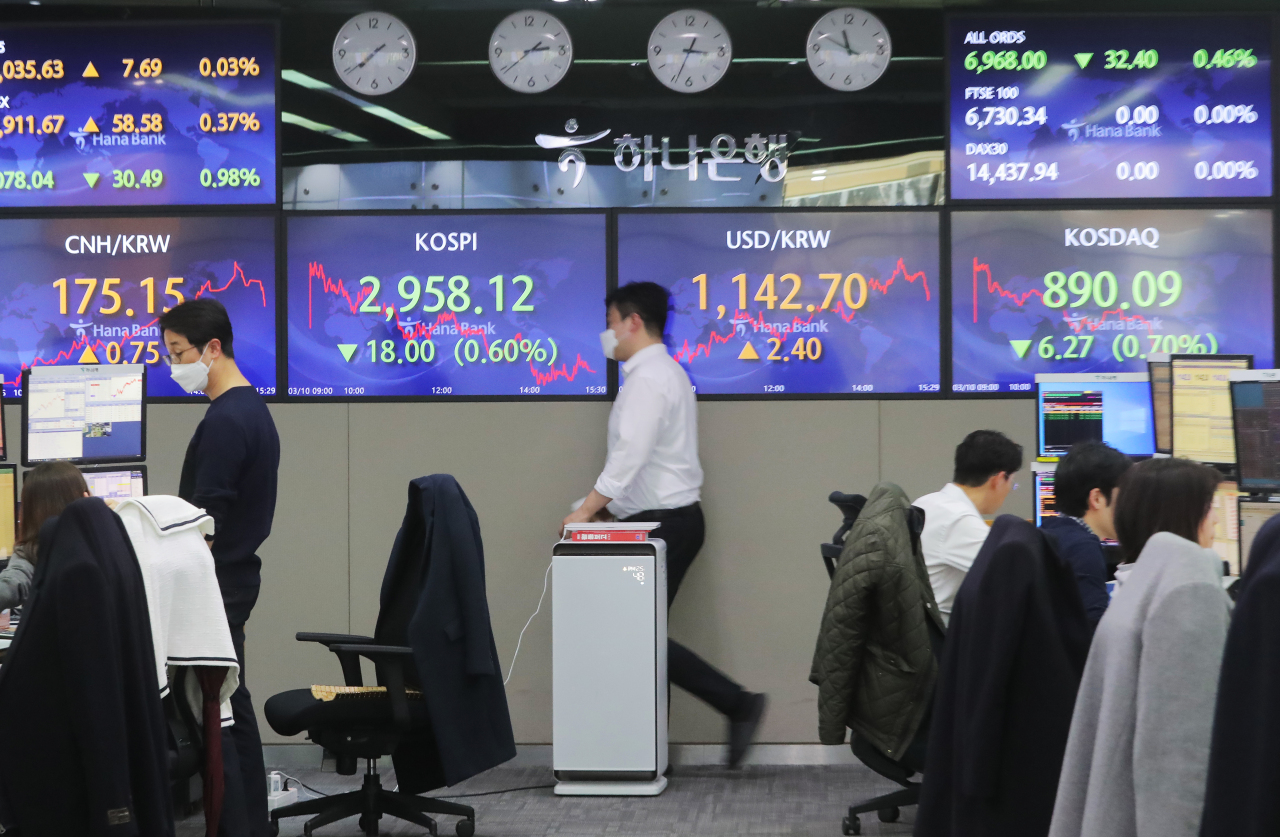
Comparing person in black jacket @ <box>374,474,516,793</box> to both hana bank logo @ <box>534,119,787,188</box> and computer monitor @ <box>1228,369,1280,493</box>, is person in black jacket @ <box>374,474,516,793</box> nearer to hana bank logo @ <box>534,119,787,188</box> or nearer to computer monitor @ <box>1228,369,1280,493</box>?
hana bank logo @ <box>534,119,787,188</box>

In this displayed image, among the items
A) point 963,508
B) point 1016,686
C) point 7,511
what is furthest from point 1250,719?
point 7,511

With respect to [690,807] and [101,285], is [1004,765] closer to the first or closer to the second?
[690,807]

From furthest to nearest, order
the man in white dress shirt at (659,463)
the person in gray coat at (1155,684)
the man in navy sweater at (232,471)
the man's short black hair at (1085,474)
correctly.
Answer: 1. the man in white dress shirt at (659,463)
2. the man in navy sweater at (232,471)
3. the man's short black hair at (1085,474)
4. the person in gray coat at (1155,684)

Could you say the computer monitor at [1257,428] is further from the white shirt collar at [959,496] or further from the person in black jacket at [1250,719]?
the person in black jacket at [1250,719]

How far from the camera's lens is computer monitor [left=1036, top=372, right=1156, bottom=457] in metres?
4.21

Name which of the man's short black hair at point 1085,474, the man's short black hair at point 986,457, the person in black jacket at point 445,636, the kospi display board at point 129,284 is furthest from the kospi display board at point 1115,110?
the kospi display board at point 129,284

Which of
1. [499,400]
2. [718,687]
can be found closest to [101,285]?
[499,400]

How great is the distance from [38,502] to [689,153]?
2.71 m

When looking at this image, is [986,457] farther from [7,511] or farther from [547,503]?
[7,511]

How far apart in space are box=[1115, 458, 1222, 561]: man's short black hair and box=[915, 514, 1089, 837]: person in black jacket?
0.80ft

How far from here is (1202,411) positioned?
12.8ft

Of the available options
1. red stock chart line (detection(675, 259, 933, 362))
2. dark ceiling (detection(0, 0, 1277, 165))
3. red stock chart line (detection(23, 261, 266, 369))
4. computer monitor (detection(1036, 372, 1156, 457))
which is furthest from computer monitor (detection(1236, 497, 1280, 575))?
red stock chart line (detection(23, 261, 266, 369))

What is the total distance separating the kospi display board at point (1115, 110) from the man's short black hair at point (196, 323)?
273 centimetres

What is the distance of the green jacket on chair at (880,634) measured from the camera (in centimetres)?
342
